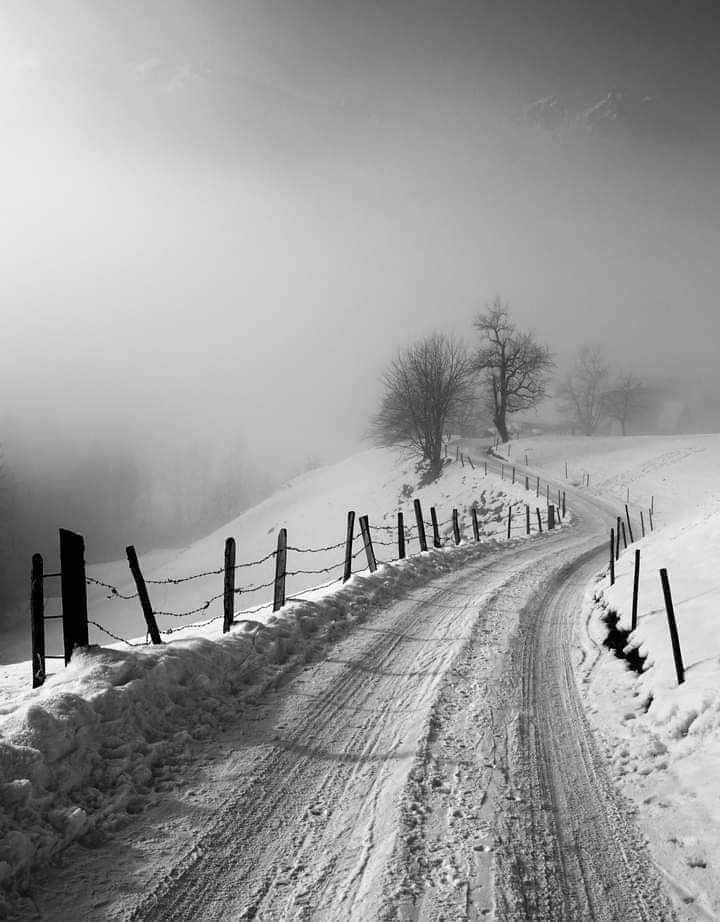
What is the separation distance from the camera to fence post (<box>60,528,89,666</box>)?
→ 5688 mm

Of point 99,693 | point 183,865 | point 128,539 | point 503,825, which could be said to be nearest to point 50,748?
point 99,693

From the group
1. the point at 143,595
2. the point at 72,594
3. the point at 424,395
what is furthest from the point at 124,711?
the point at 424,395

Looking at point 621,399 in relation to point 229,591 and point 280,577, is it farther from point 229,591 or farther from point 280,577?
point 229,591

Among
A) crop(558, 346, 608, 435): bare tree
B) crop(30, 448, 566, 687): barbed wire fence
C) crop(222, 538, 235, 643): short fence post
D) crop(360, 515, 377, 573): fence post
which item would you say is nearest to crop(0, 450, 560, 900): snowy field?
crop(30, 448, 566, 687): barbed wire fence

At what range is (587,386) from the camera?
77125 millimetres

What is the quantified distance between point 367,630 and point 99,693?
486cm

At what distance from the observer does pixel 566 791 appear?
4094 mm

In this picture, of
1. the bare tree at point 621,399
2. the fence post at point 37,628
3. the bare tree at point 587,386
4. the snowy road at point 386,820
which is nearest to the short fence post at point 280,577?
the snowy road at point 386,820

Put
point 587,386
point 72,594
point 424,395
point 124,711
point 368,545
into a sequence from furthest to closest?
point 587,386 → point 424,395 → point 368,545 → point 72,594 → point 124,711

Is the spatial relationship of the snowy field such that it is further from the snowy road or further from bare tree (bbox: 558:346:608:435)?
bare tree (bbox: 558:346:608:435)

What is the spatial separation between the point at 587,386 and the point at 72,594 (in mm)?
82913

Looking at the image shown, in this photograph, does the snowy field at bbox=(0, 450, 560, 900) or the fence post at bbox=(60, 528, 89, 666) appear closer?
the snowy field at bbox=(0, 450, 560, 900)

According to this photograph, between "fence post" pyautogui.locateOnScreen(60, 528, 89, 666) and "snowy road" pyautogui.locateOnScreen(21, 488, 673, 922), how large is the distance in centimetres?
222

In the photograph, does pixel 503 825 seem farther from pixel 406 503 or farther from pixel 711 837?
pixel 406 503
